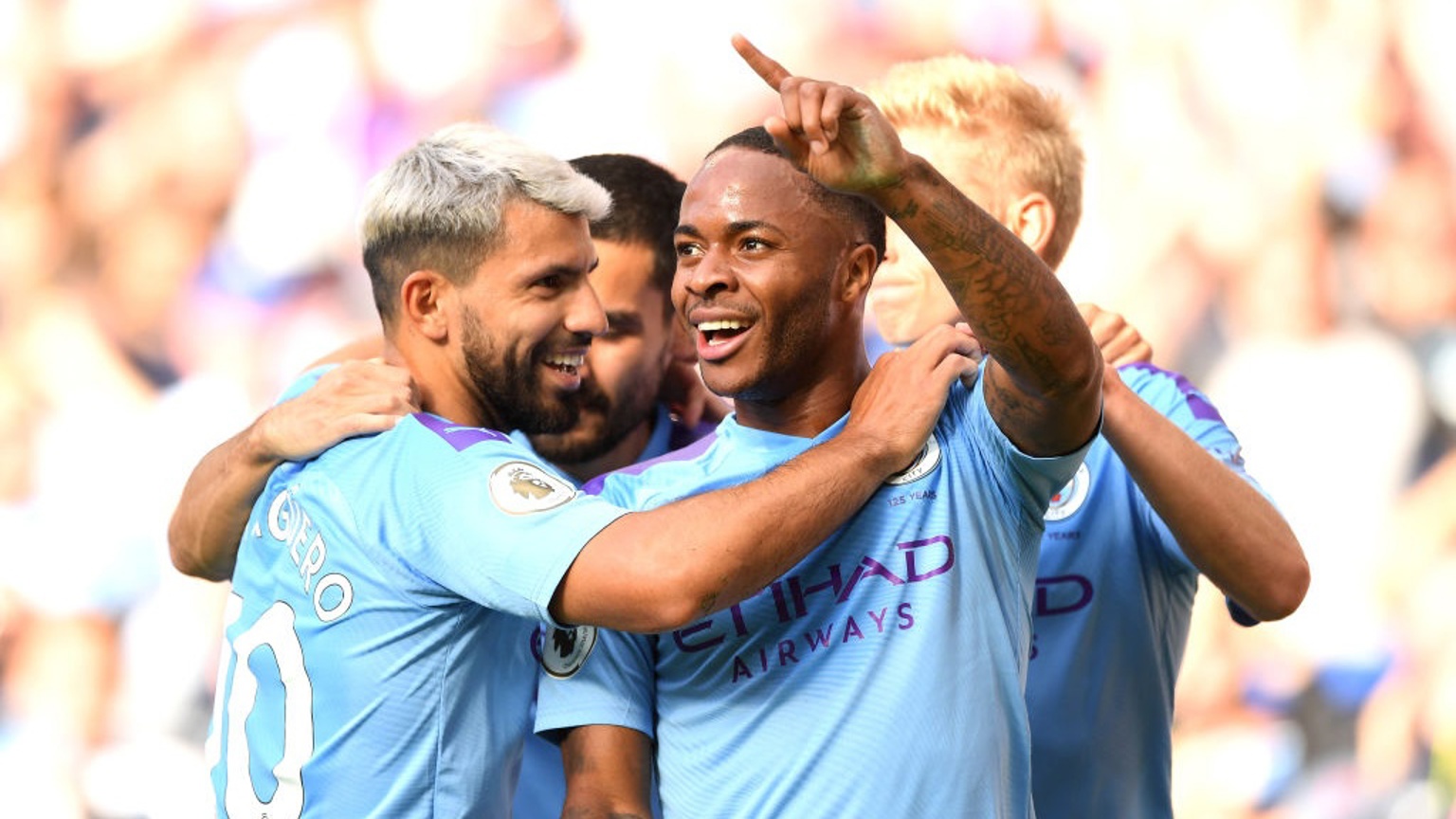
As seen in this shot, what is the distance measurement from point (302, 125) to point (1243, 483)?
3.67 m

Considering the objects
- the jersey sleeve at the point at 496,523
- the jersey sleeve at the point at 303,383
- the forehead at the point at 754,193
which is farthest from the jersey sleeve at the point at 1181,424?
the jersey sleeve at the point at 303,383

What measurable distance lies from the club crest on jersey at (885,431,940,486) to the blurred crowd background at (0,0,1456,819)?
333 centimetres

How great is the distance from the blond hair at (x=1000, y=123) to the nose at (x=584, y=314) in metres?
0.63

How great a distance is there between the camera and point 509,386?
2584 mm

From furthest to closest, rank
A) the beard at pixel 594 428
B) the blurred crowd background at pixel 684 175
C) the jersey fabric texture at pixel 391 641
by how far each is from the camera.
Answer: the blurred crowd background at pixel 684 175 < the beard at pixel 594 428 < the jersey fabric texture at pixel 391 641

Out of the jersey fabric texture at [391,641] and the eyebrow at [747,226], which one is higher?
the eyebrow at [747,226]

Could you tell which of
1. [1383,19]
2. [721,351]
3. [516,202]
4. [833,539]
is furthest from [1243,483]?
[1383,19]

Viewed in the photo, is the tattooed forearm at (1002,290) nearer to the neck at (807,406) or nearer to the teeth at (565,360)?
the neck at (807,406)

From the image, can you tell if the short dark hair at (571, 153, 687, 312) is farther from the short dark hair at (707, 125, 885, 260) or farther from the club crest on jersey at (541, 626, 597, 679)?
the club crest on jersey at (541, 626, 597, 679)

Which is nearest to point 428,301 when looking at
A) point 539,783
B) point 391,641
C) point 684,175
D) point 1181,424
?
point 391,641

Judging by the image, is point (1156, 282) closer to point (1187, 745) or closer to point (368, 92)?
point (1187, 745)

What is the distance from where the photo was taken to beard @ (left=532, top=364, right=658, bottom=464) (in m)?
3.19

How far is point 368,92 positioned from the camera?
5.38 metres

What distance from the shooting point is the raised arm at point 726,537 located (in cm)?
209
